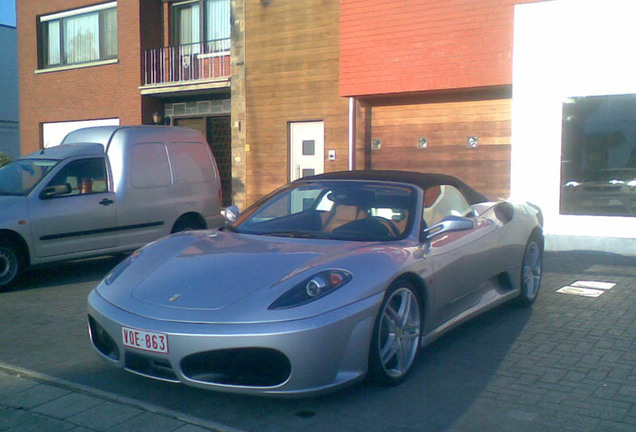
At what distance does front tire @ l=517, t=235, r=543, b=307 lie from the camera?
6.67 metres

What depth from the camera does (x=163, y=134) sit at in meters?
9.64

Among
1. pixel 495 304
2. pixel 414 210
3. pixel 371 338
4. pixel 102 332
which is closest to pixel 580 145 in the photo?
pixel 495 304

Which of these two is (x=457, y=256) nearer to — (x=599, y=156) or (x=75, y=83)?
(x=599, y=156)

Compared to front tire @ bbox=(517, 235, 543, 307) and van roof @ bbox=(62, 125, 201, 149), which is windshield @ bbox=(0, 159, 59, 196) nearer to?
van roof @ bbox=(62, 125, 201, 149)

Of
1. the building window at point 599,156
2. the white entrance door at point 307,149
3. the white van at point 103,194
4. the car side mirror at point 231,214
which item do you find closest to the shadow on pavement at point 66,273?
the white van at point 103,194

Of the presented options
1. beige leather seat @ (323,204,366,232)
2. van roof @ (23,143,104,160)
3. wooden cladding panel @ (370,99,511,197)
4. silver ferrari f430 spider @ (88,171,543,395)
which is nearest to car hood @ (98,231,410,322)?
silver ferrari f430 spider @ (88,171,543,395)

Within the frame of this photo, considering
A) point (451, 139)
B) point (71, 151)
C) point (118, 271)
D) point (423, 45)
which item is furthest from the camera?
point (451, 139)

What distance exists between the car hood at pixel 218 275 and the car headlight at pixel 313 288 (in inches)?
1.7

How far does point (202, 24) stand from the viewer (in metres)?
17.3

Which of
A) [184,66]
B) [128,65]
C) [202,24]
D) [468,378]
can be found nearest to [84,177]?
[468,378]

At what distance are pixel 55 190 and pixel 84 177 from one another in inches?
18.1

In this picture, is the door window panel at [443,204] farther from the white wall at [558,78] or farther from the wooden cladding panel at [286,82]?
the wooden cladding panel at [286,82]

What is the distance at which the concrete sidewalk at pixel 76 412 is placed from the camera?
3912 millimetres

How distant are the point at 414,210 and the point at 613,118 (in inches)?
262
